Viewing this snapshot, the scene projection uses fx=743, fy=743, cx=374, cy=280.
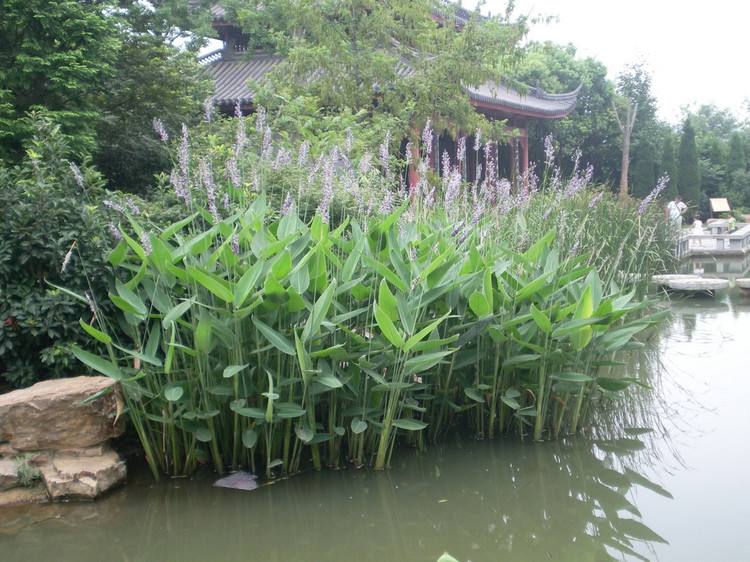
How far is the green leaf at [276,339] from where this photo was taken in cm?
264

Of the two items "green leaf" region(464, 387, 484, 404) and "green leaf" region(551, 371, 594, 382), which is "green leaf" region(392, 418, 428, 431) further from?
"green leaf" region(551, 371, 594, 382)

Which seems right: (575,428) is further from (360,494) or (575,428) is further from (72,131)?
(72,131)

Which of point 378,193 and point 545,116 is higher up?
point 545,116

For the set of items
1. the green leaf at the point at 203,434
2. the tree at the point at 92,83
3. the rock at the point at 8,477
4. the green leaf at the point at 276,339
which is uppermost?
the tree at the point at 92,83

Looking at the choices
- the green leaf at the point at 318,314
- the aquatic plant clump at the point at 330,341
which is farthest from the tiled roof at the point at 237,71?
the green leaf at the point at 318,314

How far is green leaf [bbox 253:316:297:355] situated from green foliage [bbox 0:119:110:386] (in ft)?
2.80

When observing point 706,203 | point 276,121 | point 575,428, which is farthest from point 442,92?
point 706,203

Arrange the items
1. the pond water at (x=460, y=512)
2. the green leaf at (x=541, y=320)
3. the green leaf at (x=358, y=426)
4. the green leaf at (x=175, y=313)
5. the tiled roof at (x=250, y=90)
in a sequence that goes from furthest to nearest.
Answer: the tiled roof at (x=250, y=90) < the green leaf at (x=541, y=320) < the green leaf at (x=358, y=426) < the green leaf at (x=175, y=313) < the pond water at (x=460, y=512)

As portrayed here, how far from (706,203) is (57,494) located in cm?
2616

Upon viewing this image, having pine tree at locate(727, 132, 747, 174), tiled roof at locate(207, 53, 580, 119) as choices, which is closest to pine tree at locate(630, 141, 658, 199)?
pine tree at locate(727, 132, 747, 174)

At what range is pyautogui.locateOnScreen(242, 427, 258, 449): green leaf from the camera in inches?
107

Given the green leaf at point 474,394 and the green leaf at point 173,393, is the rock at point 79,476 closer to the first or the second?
the green leaf at point 173,393

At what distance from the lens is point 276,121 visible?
6.43 metres

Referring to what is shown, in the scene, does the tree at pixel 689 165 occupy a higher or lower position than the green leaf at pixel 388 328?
higher
